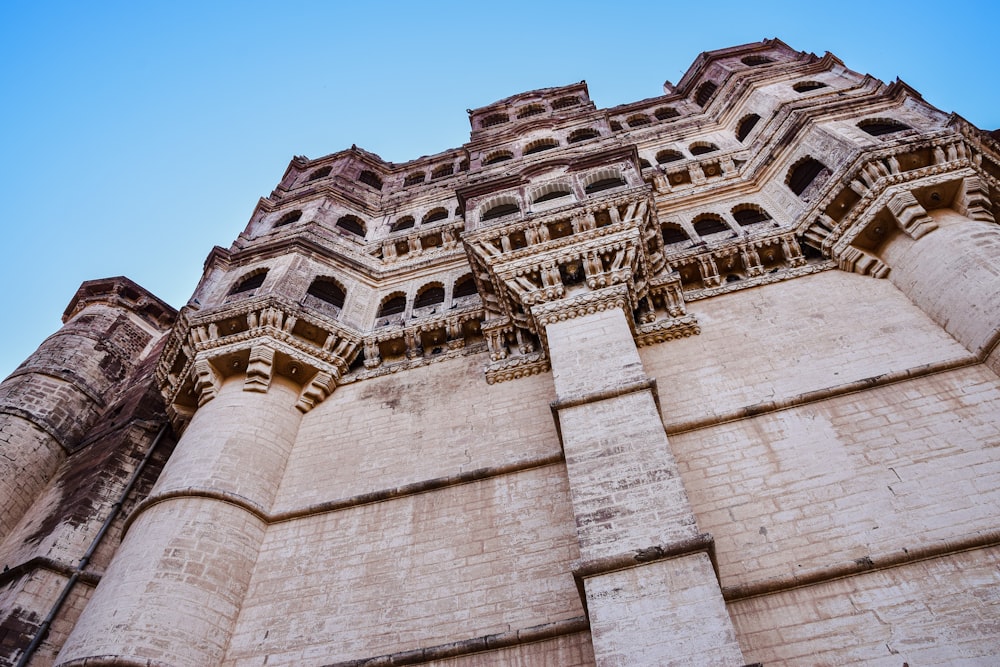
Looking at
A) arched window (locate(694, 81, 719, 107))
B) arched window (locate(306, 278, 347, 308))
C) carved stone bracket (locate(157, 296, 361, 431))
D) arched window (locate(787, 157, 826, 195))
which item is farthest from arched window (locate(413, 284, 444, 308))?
arched window (locate(694, 81, 719, 107))

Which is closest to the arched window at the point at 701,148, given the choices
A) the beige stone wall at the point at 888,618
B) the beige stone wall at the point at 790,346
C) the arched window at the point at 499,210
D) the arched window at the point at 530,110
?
the arched window at the point at 499,210

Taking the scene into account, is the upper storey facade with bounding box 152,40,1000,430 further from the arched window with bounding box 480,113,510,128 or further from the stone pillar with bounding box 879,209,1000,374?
the arched window with bounding box 480,113,510,128

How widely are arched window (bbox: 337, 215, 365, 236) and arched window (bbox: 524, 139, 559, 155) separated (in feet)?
17.0

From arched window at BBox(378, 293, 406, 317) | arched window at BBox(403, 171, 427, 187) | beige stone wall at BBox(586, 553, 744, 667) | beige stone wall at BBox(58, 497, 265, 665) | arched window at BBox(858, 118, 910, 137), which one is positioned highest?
arched window at BBox(403, 171, 427, 187)

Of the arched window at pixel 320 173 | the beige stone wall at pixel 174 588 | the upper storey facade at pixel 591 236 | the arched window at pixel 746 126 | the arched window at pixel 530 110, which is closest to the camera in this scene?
the beige stone wall at pixel 174 588

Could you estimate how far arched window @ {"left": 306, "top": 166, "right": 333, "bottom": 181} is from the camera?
20812 mm

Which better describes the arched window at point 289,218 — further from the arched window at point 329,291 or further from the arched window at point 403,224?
the arched window at point 329,291

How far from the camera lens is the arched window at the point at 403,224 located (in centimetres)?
1659

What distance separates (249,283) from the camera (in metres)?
13.0

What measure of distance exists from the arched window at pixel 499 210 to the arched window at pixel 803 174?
5.19 meters

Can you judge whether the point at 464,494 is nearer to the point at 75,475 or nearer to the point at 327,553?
the point at 327,553

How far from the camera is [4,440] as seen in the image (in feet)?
39.7

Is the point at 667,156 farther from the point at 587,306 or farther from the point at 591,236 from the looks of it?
the point at 587,306

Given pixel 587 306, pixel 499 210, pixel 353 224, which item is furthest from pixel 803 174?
pixel 353 224
